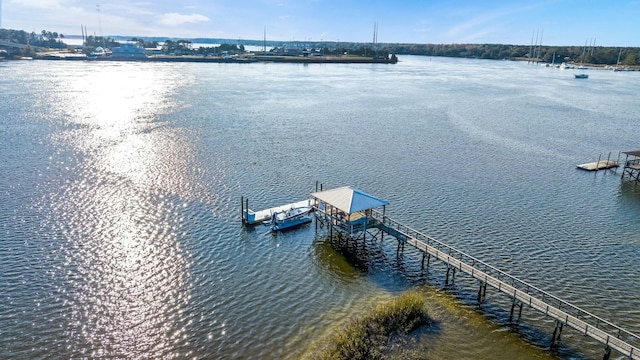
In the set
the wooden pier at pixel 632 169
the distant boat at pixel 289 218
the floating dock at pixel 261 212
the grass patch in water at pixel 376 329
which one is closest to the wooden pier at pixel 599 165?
the wooden pier at pixel 632 169

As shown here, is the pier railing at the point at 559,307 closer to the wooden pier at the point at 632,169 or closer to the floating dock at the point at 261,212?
the floating dock at the point at 261,212

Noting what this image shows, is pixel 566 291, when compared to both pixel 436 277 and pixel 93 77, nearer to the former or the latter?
pixel 436 277

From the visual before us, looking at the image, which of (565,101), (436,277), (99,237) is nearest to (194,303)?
(99,237)

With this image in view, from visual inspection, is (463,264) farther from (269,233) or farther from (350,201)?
(269,233)

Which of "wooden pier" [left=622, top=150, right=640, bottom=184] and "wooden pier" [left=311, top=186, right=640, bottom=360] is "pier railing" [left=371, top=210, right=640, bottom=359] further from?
"wooden pier" [left=622, top=150, right=640, bottom=184]

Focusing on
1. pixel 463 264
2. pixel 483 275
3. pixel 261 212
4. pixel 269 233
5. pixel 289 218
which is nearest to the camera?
pixel 483 275

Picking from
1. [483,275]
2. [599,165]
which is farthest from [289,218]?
[599,165]
